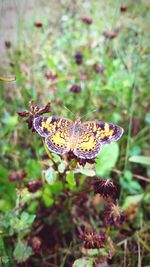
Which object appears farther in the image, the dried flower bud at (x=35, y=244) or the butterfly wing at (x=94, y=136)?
the dried flower bud at (x=35, y=244)

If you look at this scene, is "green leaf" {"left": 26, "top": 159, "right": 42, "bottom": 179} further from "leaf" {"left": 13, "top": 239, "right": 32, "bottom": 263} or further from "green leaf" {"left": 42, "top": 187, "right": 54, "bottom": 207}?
"leaf" {"left": 13, "top": 239, "right": 32, "bottom": 263}

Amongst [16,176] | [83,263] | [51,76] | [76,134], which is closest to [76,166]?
[76,134]

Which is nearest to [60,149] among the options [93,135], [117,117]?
[93,135]

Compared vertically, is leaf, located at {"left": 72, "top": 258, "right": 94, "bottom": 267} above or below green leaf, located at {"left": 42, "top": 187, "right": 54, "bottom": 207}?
below

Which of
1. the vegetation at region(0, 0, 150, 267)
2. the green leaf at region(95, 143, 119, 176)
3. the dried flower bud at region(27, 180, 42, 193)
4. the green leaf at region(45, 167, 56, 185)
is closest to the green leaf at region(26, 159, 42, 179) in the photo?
the vegetation at region(0, 0, 150, 267)

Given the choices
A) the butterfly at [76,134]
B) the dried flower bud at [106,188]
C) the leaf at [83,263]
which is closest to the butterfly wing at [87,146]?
the butterfly at [76,134]

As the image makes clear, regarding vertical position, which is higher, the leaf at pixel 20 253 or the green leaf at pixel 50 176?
the green leaf at pixel 50 176

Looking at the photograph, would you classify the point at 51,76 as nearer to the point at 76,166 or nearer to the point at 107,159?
the point at 107,159

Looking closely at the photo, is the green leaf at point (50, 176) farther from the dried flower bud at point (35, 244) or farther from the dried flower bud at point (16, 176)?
the dried flower bud at point (16, 176)
